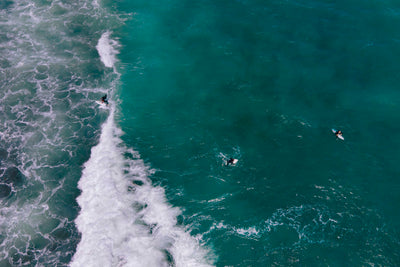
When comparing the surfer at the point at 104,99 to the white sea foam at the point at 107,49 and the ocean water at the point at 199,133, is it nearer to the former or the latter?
the ocean water at the point at 199,133

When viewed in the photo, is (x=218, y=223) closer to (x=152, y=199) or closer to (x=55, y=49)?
(x=152, y=199)

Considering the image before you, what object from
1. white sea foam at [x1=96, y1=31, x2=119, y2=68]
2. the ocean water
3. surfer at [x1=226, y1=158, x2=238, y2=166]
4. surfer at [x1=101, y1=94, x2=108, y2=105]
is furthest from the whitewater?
white sea foam at [x1=96, y1=31, x2=119, y2=68]

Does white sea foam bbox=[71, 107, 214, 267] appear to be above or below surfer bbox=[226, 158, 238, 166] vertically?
below

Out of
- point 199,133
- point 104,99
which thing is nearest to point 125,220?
point 199,133

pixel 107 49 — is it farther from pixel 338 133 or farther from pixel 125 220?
pixel 338 133

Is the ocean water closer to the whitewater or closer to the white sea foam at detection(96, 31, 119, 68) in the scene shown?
the whitewater

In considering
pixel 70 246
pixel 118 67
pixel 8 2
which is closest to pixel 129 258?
pixel 70 246
